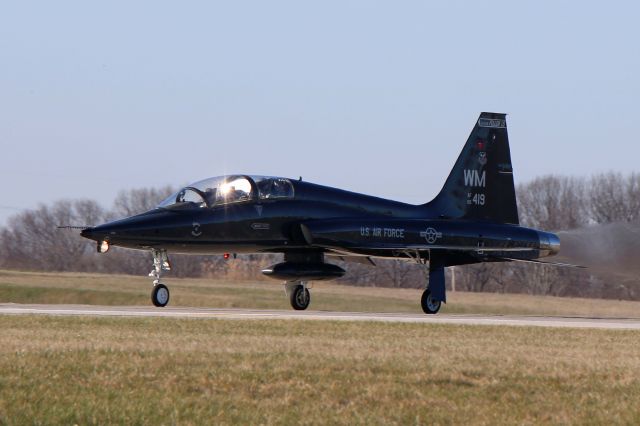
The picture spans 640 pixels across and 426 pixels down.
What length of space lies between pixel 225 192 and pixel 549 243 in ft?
31.7

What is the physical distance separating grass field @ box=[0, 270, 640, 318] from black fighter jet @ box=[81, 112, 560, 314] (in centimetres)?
1407

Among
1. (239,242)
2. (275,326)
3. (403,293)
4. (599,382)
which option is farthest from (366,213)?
(403,293)

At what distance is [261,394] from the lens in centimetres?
1259

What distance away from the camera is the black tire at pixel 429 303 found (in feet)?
100

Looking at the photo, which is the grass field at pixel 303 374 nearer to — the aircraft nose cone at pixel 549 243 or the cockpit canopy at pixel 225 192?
the cockpit canopy at pixel 225 192

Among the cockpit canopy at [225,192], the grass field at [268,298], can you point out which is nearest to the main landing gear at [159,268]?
the cockpit canopy at [225,192]

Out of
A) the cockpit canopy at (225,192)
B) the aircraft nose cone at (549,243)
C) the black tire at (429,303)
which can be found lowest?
the black tire at (429,303)

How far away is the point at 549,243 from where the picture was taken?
3269 centimetres

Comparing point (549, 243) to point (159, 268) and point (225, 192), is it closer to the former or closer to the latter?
point (225, 192)

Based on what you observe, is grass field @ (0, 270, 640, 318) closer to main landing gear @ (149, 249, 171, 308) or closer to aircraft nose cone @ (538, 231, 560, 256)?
aircraft nose cone @ (538, 231, 560, 256)

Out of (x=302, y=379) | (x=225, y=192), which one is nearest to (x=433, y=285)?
(x=225, y=192)

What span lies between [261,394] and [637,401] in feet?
12.9

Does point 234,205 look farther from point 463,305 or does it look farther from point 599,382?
point 463,305

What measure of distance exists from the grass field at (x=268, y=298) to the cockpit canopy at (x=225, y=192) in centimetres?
1889
